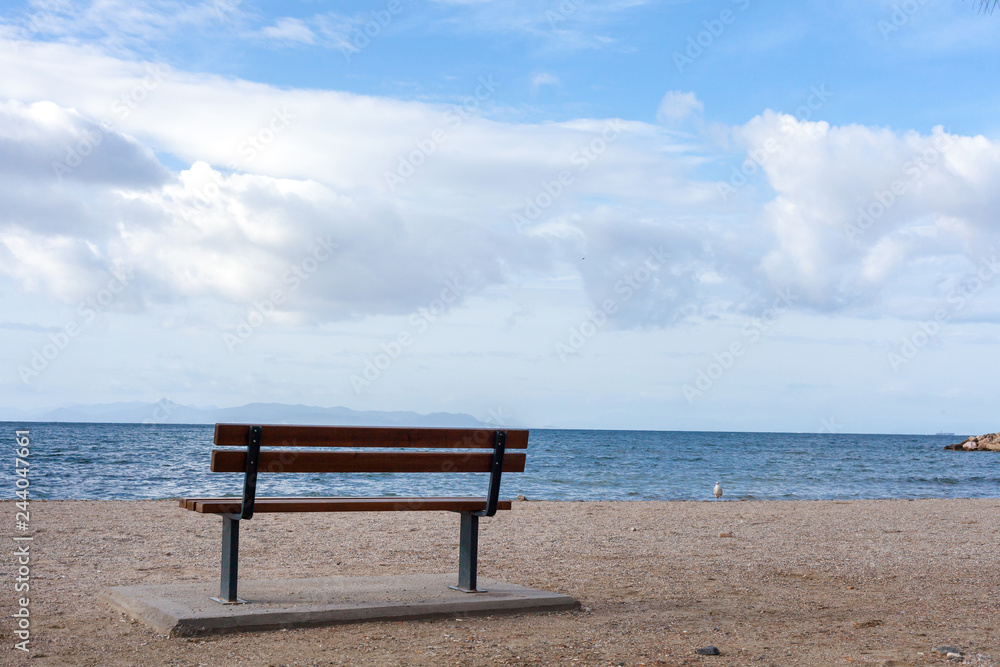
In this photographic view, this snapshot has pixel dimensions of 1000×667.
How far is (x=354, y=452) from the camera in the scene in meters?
5.06

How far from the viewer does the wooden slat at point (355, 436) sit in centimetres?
472

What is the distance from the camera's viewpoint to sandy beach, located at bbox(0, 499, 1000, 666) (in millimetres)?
4312

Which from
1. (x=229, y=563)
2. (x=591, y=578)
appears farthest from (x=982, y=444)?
(x=229, y=563)

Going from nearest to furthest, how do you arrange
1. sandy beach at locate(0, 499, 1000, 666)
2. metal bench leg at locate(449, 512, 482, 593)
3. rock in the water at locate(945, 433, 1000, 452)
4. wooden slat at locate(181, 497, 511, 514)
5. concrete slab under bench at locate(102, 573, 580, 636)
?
sandy beach at locate(0, 499, 1000, 666) < concrete slab under bench at locate(102, 573, 580, 636) < wooden slat at locate(181, 497, 511, 514) < metal bench leg at locate(449, 512, 482, 593) < rock in the water at locate(945, 433, 1000, 452)

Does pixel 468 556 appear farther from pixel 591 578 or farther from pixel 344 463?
pixel 591 578

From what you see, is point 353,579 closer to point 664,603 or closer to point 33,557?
point 664,603

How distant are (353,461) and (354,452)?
5cm

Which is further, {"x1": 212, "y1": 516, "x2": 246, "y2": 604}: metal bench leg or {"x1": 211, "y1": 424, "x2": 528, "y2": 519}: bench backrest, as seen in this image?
{"x1": 212, "y1": 516, "x2": 246, "y2": 604}: metal bench leg

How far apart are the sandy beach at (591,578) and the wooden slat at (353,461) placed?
2.84 ft

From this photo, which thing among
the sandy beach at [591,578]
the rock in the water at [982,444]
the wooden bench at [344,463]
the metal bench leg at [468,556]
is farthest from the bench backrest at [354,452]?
the rock in the water at [982,444]

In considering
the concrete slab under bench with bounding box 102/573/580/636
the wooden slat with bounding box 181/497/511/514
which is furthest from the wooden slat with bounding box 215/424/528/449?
the concrete slab under bench with bounding box 102/573/580/636

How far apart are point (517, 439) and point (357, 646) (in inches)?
71.6

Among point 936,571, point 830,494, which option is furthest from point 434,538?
point 830,494

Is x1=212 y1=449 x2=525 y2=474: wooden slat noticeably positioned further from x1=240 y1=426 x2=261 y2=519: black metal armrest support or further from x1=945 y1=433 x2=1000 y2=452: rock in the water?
x1=945 y1=433 x2=1000 y2=452: rock in the water
